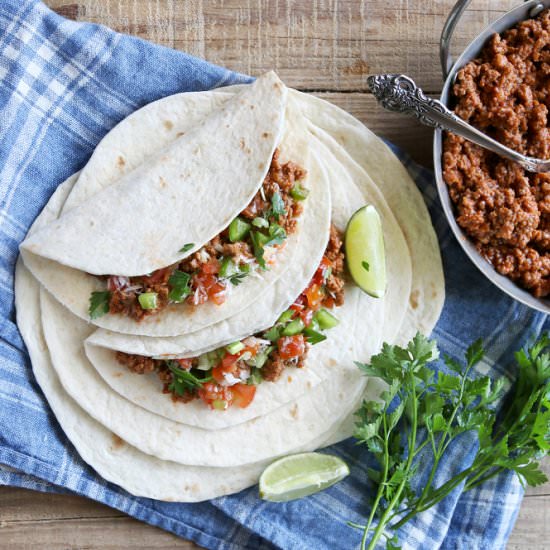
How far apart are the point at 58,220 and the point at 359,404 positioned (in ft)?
6.40

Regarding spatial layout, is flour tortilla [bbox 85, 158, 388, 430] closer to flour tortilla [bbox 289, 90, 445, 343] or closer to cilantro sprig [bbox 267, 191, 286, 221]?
flour tortilla [bbox 289, 90, 445, 343]

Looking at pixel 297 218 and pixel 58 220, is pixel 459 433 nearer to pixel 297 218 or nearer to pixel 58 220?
pixel 297 218

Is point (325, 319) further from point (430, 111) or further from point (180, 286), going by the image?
point (430, 111)

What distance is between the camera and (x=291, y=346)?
11.8 feet

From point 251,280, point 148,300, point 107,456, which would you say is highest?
point 251,280

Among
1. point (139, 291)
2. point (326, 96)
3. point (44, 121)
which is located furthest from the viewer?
point (326, 96)

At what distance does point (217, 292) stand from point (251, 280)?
0.20 meters

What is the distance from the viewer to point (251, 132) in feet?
11.7

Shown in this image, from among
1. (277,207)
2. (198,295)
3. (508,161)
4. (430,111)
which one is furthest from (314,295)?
(508,161)

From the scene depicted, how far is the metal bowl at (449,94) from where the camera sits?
360cm

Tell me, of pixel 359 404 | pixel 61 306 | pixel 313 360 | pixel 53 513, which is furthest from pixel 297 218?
pixel 53 513

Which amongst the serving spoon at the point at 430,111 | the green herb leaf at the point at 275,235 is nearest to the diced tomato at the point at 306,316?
the green herb leaf at the point at 275,235

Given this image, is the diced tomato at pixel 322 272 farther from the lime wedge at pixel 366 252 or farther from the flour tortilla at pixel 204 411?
the flour tortilla at pixel 204 411

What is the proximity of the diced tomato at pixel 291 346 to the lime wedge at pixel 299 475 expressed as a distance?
600 mm
